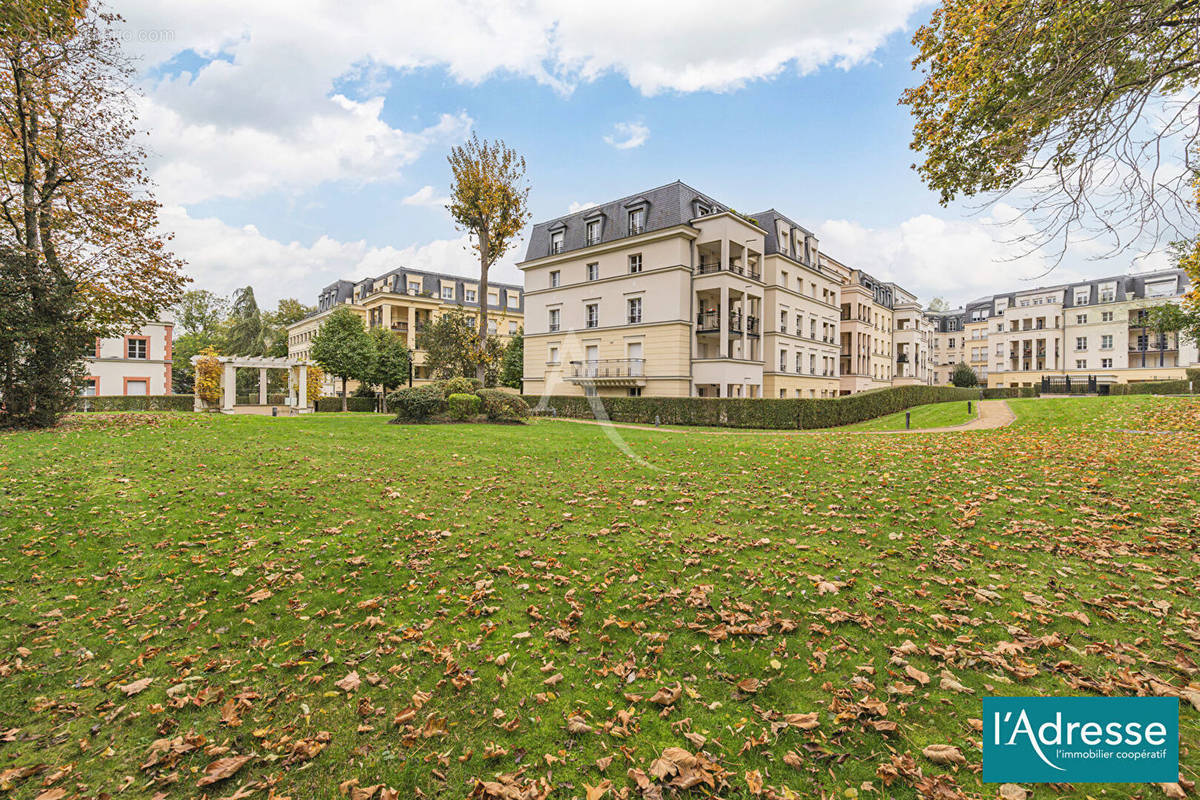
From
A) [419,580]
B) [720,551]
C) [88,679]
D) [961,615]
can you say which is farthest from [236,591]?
[961,615]

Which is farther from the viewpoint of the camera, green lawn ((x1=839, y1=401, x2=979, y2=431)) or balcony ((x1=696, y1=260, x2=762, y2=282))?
balcony ((x1=696, y1=260, x2=762, y2=282))

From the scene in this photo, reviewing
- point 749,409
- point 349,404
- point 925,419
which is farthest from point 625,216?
point 349,404

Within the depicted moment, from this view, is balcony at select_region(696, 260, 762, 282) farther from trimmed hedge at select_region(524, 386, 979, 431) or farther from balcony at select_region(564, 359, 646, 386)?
trimmed hedge at select_region(524, 386, 979, 431)

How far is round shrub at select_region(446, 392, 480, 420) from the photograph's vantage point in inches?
811

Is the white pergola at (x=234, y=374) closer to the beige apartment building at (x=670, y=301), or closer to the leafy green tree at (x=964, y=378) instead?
the beige apartment building at (x=670, y=301)

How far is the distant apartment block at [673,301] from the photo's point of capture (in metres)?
30.0

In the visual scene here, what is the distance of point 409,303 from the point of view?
54125 millimetres

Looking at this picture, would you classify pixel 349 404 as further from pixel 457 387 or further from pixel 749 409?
pixel 749 409

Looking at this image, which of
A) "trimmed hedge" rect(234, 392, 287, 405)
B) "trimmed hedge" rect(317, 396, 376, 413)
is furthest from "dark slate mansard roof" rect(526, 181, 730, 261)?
"trimmed hedge" rect(234, 392, 287, 405)

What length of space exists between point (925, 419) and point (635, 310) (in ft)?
56.0

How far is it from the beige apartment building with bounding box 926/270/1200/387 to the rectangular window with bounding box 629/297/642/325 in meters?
46.9

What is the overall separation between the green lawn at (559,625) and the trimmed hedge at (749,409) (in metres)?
13.9

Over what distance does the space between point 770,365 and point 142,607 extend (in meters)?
34.5

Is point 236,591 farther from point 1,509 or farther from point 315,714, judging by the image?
point 1,509
